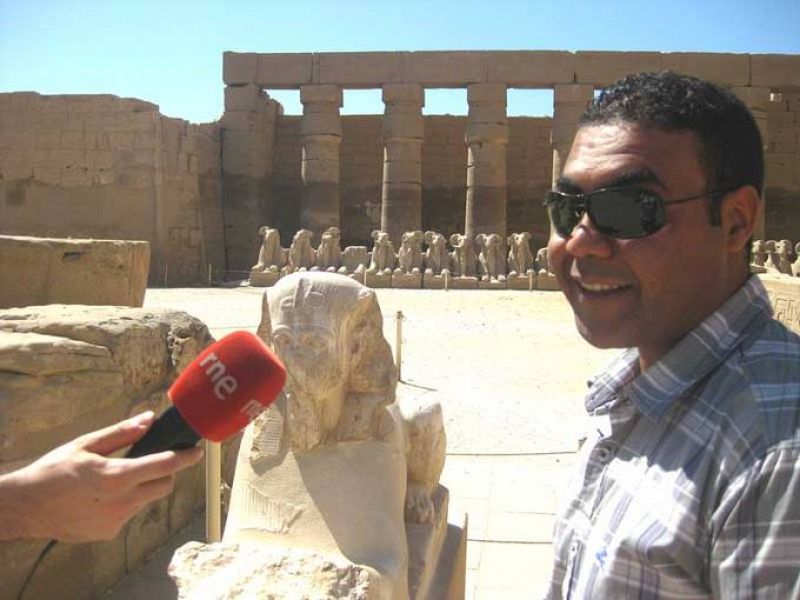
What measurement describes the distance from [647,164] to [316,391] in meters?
1.57

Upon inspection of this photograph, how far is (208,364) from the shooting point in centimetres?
142

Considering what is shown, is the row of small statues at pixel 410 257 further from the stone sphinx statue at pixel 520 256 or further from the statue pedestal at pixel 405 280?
the statue pedestal at pixel 405 280

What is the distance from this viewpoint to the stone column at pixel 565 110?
60.4 feet

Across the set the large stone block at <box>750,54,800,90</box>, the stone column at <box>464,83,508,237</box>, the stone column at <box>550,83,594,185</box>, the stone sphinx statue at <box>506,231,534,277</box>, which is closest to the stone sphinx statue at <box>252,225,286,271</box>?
the stone column at <box>464,83,508,237</box>

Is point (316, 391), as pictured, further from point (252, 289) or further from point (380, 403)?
point (252, 289)

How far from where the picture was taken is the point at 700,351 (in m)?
1.21

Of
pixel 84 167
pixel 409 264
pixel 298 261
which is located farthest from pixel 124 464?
pixel 84 167

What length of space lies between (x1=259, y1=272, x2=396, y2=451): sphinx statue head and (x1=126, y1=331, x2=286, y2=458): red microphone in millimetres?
1023

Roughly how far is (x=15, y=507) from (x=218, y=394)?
15.6 inches

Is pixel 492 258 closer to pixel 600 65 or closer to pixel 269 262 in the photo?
pixel 269 262

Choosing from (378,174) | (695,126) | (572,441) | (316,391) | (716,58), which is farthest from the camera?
(378,174)

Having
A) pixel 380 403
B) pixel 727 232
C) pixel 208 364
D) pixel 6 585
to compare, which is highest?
pixel 727 232

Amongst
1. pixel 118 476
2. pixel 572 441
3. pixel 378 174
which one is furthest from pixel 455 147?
pixel 118 476

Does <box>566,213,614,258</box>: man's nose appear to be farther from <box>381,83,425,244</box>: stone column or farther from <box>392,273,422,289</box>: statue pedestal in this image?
<box>381,83,425,244</box>: stone column
